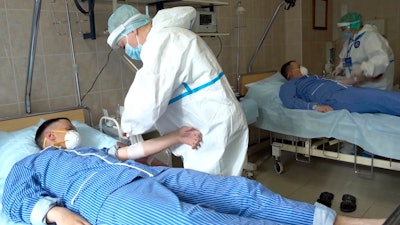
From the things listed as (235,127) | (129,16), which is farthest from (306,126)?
(129,16)

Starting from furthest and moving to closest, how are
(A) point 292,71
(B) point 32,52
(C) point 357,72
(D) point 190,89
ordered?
(A) point 292,71, (C) point 357,72, (B) point 32,52, (D) point 190,89

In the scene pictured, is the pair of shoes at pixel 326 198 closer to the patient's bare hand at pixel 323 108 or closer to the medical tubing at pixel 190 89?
the patient's bare hand at pixel 323 108

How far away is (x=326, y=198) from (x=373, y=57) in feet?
4.88

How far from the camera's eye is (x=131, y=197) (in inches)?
46.8

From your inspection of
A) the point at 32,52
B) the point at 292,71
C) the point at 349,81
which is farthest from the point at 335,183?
the point at 32,52

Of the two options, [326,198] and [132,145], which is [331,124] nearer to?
[326,198]

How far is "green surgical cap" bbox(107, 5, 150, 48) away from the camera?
164cm

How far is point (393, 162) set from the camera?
2410mm

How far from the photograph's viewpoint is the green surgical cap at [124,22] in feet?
5.39

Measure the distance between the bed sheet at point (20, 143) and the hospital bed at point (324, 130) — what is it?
4.91 ft

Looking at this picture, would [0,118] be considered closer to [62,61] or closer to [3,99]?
[3,99]

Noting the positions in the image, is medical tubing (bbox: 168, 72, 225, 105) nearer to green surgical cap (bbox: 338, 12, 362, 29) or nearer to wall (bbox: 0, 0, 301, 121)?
wall (bbox: 0, 0, 301, 121)

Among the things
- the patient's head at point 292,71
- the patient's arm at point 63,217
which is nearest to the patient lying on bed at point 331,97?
the patient's head at point 292,71

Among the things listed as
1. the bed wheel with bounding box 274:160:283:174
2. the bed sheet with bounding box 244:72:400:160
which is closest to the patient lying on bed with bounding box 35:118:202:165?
the bed sheet with bounding box 244:72:400:160
